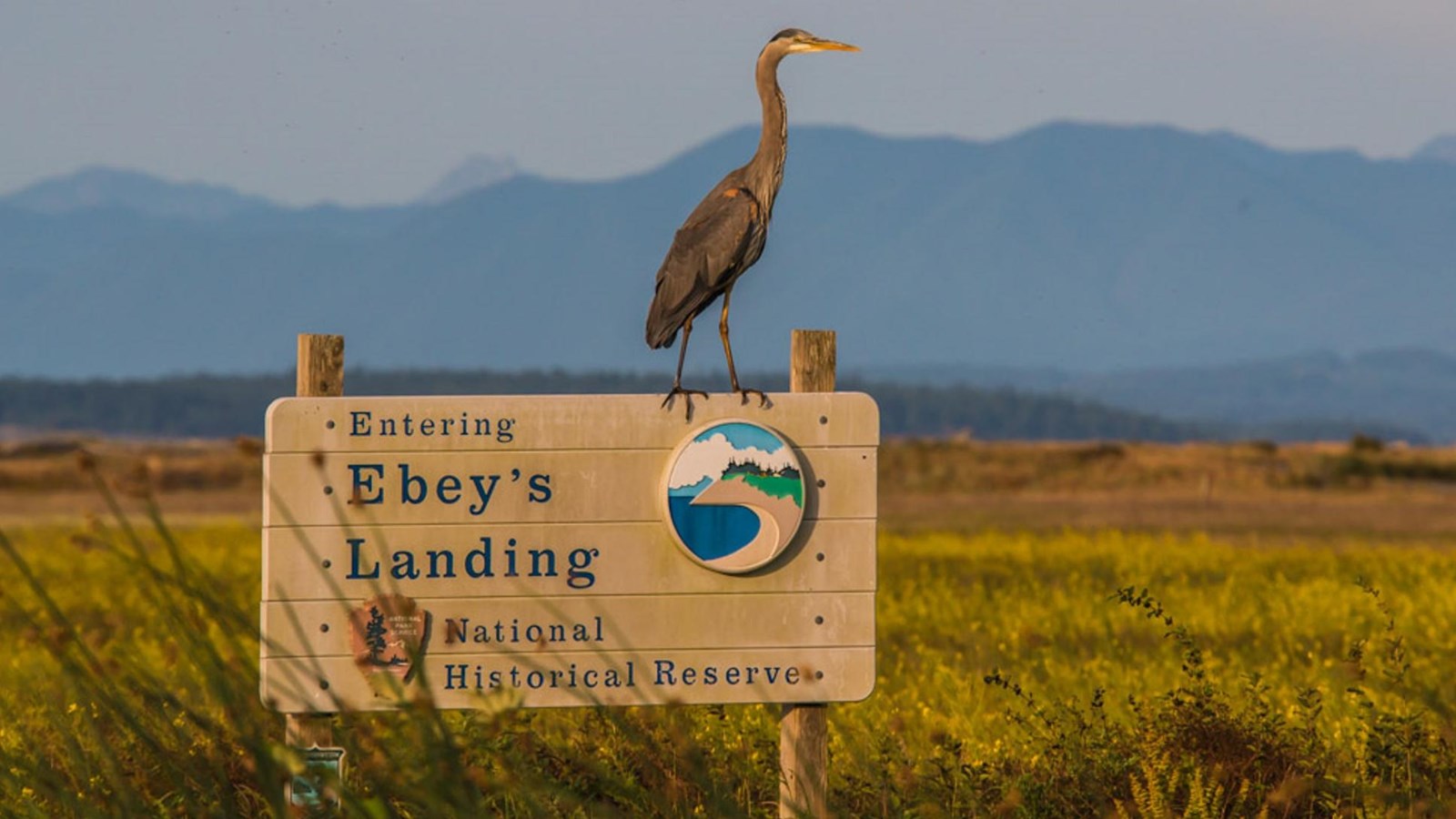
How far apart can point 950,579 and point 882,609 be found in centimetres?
449

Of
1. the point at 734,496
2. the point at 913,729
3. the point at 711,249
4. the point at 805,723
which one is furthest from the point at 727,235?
the point at 913,729

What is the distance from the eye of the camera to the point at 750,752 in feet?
32.3

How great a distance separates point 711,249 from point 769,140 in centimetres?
58

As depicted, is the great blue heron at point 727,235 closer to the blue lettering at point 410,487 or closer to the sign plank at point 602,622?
the sign plank at point 602,622

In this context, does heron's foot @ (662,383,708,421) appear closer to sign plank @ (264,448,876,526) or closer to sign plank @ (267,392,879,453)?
sign plank @ (267,392,879,453)

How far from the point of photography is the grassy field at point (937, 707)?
546cm

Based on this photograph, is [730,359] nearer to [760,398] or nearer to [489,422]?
[760,398]

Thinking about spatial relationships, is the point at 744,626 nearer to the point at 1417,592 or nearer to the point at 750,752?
the point at 750,752

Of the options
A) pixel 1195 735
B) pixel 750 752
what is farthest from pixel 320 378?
pixel 1195 735

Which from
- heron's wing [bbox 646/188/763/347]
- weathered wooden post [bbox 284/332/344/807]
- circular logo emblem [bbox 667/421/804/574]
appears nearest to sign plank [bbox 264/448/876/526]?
circular logo emblem [bbox 667/421/804/574]

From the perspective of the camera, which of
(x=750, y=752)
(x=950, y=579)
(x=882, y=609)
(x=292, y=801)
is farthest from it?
(x=950, y=579)

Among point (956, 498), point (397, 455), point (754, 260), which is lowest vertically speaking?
point (956, 498)

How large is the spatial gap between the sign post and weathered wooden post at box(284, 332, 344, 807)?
2cm

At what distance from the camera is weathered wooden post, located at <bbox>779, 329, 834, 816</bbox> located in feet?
26.6
